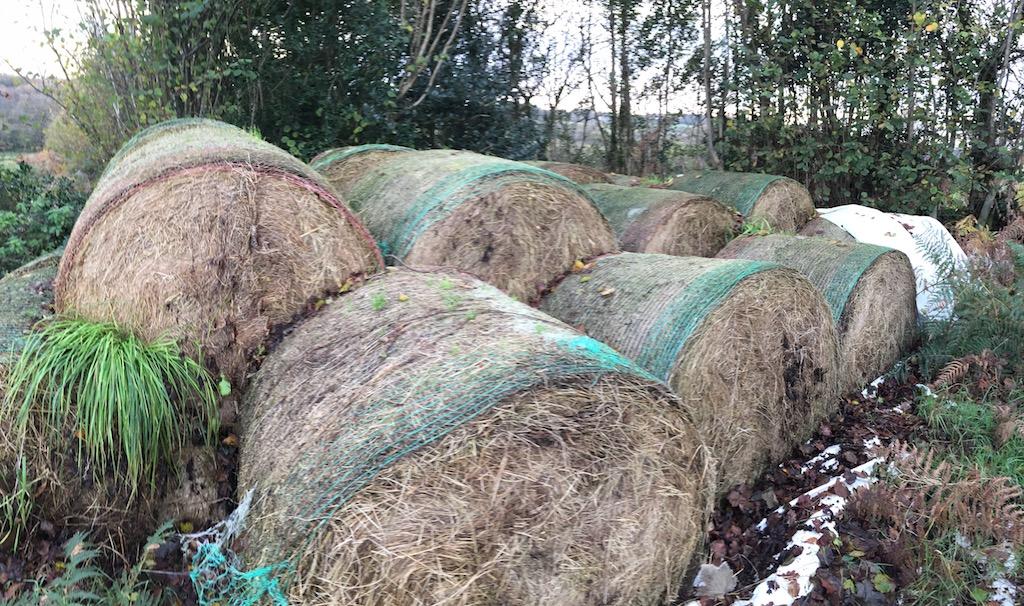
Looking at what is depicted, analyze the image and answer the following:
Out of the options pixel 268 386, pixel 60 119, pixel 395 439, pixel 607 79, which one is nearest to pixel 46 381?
pixel 268 386

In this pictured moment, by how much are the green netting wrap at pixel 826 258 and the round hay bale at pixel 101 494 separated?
335 centimetres

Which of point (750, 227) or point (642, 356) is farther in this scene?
point (750, 227)

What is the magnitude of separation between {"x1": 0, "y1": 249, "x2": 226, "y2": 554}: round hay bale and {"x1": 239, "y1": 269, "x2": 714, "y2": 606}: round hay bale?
0.32 metres

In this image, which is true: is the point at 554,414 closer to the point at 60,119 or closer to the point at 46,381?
the point at 46,381

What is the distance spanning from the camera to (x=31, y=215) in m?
6.79

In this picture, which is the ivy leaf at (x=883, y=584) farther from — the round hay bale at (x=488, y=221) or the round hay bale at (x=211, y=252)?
the round hay bale at (x=211, y=252)

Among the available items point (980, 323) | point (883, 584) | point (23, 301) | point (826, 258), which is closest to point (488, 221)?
point (826, 258)

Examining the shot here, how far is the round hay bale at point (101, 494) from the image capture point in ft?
8.98

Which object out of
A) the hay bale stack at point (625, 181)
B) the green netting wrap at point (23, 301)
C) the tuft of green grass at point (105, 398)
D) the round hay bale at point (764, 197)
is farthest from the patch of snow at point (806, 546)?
the hay bale stack at point (625, 181)

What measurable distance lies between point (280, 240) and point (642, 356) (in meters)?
1.79

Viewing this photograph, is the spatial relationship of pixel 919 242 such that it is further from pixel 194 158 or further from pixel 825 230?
pixel 194 158

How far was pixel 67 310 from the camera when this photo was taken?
10.9ft

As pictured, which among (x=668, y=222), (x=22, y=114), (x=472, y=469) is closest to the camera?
(x=472, y=469)

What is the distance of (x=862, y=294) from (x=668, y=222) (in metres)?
1.48
